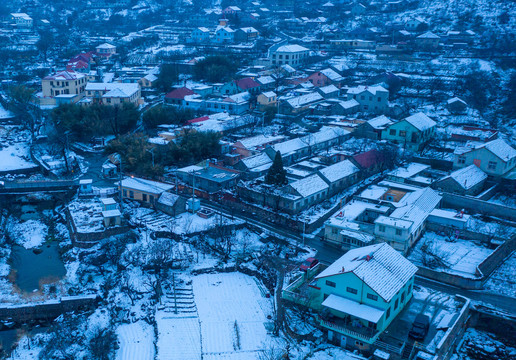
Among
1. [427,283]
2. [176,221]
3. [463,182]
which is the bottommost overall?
[176,221]

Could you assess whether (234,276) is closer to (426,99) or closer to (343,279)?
(343,279)

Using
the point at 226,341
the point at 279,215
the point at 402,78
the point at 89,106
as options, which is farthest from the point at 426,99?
the point at 226,341

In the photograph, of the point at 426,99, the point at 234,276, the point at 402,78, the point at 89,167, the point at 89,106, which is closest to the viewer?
the point at 234,276

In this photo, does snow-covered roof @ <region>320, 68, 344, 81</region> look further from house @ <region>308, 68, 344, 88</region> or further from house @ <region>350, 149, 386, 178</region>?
house @ <region>350, 149, 386, 178</region>

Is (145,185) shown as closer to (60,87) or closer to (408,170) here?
(408,170)

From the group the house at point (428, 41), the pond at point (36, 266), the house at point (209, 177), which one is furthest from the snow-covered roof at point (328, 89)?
the pond at point (36, 266)

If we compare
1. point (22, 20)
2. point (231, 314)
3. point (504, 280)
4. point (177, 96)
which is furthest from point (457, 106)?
point (22, 20)
